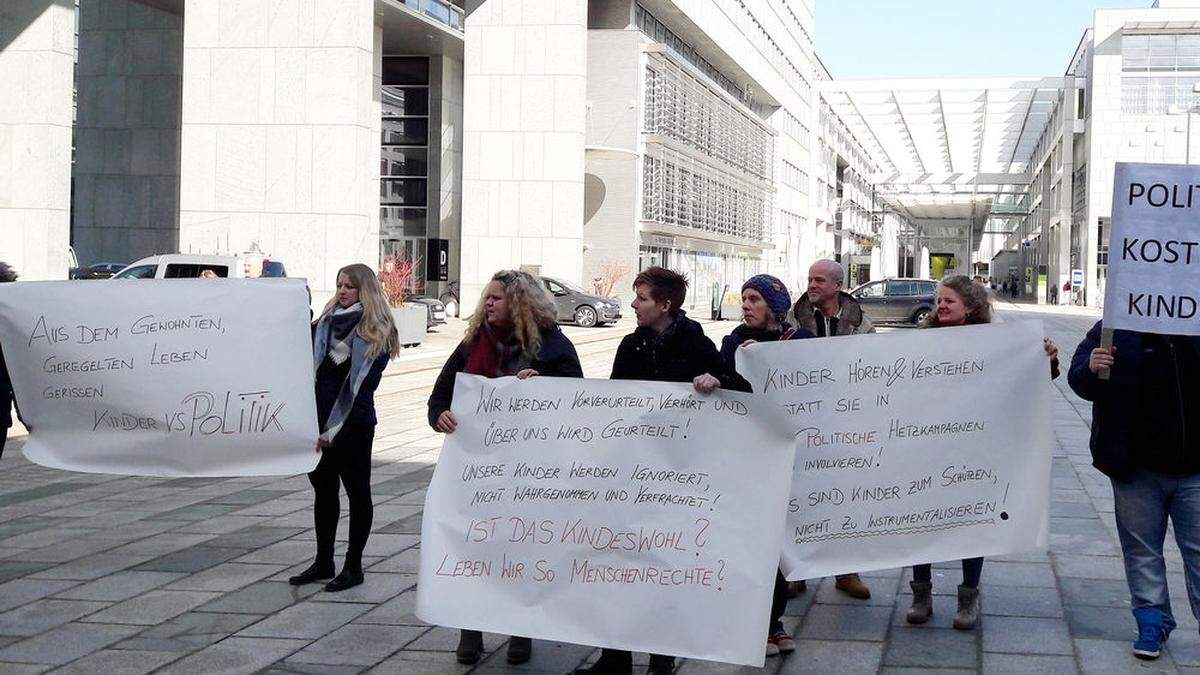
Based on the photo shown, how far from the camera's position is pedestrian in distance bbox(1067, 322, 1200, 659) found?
570 cm

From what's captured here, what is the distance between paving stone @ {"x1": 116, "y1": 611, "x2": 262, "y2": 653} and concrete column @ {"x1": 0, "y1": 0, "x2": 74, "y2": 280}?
26.9 m

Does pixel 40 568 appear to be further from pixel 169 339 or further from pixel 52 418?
pixel 169 339

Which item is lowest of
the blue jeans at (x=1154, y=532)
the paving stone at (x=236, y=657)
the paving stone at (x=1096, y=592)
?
→ the paving stone at (x=236, y=657)

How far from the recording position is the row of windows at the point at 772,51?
212ft

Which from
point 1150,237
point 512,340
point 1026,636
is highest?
point 1150,237

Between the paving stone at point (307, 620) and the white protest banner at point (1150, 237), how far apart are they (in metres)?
3.84

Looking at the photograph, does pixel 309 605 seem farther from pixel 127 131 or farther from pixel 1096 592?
pixel 127 131

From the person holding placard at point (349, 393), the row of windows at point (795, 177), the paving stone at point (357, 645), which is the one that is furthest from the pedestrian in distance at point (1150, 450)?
the row of windows at point (795, 177)

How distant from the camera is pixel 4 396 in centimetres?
710

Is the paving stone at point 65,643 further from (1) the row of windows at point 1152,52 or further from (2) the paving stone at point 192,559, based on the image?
(1) the row of windows at point 1152,52

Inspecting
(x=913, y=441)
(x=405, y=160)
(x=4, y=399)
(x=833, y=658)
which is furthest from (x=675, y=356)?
(x=405, y=160)

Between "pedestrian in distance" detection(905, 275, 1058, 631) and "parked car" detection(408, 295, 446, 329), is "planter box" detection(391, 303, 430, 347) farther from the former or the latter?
"pedestrian in distance" detection(905, 275, 1058, 631)

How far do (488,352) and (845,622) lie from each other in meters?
2.27

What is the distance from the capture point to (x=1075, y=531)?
8.96 m
